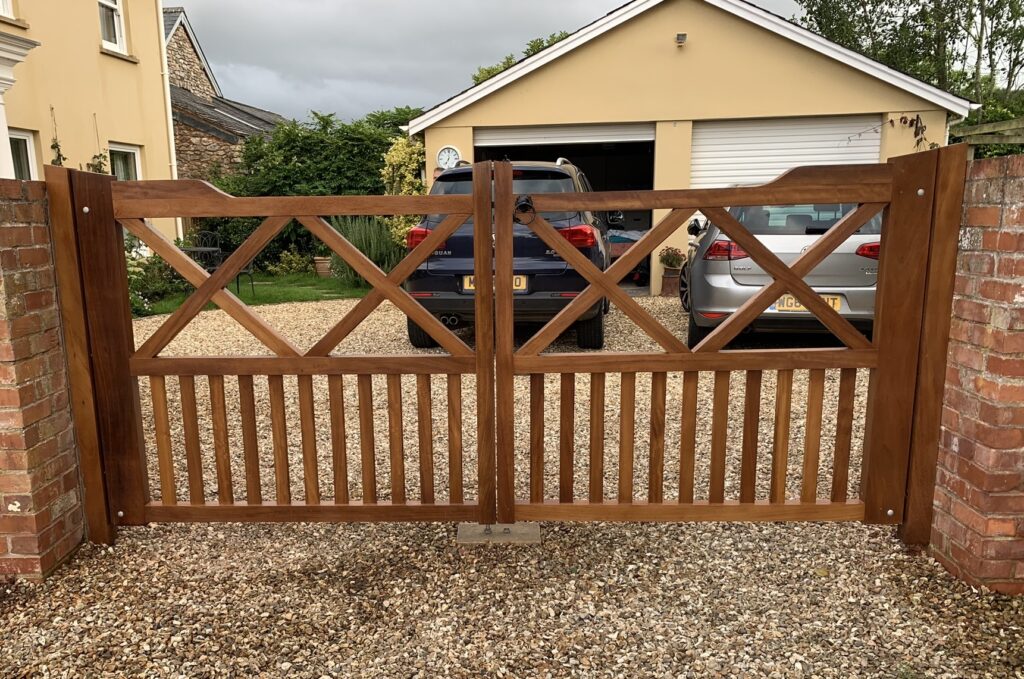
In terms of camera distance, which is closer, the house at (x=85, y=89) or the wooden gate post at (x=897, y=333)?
the wooden gate post at (x=897, y=333)

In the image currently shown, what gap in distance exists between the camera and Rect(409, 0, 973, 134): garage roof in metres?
10.5

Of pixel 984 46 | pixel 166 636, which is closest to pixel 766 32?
pixel 166 636

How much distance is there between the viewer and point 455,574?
275 centimetres

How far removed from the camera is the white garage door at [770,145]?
11.1 m

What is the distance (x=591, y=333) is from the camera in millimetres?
6797

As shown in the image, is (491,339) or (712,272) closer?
(491,339)

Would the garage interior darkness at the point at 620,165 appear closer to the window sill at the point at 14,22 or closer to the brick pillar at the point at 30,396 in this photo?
the window sill at the point at 14,22

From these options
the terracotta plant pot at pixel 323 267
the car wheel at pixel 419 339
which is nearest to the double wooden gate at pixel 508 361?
the car wheel at pixel 419 339

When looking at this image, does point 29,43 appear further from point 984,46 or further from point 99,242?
point 984,46

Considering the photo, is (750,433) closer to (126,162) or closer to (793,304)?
(793,304)

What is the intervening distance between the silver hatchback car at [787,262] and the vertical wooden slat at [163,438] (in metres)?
4.41

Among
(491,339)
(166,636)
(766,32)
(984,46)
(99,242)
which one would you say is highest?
(984,46)

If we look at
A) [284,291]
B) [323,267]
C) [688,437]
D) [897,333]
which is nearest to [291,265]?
[323,267]

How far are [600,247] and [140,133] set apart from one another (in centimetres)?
1015
